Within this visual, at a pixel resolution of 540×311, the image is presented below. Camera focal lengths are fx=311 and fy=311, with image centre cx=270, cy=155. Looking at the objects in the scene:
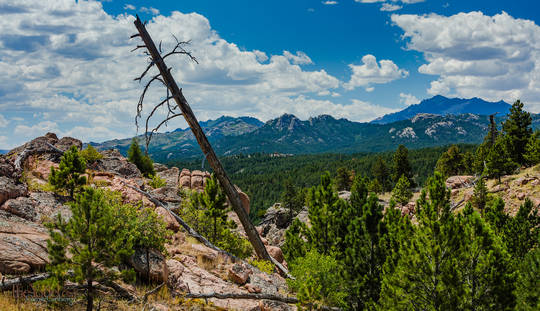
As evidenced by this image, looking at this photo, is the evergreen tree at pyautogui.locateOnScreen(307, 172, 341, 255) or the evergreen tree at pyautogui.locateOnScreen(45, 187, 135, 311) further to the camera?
the evergreen tree at pyautogui.locateOnScreen(307, 172, 341, 255)

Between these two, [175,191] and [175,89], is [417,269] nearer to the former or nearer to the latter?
[175,89]

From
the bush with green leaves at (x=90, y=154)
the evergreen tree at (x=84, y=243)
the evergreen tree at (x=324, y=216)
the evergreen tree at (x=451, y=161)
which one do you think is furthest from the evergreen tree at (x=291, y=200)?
the evergreen tree at (x=84, y=243)

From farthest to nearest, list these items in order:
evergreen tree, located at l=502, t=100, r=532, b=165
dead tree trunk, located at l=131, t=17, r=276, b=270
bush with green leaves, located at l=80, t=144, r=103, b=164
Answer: evergreen tree, located at l=502, t=100, r=532, b=165 < bush with green leaves, located at l=80, t=144, r=103, b=164 < dead tree trunk, located at l=131, t=17, r=276, b=270

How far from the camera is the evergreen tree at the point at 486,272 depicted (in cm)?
1164

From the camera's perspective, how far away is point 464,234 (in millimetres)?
11328

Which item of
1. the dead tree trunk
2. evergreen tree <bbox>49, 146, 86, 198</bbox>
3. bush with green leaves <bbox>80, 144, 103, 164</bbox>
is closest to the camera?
the dead tree trunk

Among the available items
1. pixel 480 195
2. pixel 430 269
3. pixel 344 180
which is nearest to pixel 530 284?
pixel 430 269

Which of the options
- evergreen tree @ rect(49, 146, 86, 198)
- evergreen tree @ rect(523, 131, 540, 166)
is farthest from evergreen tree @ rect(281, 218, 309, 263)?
evergreen tree @ rect(523, 131, 540, 166)

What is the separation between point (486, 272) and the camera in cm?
1173

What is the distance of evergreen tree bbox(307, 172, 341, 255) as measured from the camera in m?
18.7

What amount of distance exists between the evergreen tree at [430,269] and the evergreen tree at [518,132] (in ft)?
168

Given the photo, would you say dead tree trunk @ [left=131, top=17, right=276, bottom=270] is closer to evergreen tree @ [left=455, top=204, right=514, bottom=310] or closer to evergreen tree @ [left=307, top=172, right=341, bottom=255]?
evergreen tree @ [left=307, top=172, right=341, bottom=255]

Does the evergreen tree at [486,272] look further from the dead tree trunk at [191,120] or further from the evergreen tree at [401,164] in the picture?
the evergreen tree at [401,164]

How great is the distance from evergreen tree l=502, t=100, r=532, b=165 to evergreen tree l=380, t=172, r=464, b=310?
51.1 m
